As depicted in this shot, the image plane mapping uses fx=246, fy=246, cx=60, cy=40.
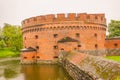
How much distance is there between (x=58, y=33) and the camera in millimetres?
27531

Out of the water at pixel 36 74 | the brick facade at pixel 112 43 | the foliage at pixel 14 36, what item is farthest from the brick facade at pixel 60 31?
the foliage at pixel 14 36

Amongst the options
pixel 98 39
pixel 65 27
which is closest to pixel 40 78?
pixel 65 27

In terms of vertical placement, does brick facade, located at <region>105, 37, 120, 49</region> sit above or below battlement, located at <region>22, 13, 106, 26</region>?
below

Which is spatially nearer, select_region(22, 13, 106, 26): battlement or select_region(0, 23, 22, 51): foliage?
select_region(22, 13, 106, 26): battlement

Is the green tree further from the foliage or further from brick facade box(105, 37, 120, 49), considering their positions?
the foliage

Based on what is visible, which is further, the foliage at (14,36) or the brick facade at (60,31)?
the foliage at (14,36)

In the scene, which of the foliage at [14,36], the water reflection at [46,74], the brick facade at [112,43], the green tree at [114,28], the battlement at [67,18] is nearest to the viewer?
the water reflection at [46,74]

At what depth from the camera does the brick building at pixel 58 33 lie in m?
27.4

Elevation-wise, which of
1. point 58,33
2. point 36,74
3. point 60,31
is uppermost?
point 60,31

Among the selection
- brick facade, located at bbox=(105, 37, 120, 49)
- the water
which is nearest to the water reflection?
the water

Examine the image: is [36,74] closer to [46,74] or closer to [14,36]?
[46,74]

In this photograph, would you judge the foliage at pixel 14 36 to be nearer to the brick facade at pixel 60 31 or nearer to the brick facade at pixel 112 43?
the brick facade at pixel 60 31

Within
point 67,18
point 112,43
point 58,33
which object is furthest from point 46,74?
point 112,43

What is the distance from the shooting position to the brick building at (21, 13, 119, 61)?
89.9ft
